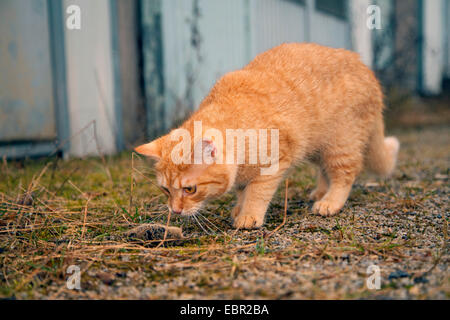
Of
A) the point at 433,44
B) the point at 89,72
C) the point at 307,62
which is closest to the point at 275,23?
the point at 89,72

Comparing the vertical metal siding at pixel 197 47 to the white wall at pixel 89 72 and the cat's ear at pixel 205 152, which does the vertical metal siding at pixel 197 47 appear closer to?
the white wall at pixel 89 72

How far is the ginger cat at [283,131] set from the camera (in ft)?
6.05

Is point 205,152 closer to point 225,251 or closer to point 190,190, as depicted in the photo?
point 190,190

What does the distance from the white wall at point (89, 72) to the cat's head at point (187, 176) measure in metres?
2.12

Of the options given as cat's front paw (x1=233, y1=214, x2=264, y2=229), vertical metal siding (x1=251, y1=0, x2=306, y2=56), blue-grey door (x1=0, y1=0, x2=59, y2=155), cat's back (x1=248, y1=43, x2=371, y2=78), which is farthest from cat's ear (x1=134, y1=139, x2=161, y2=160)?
vertical metal siding (x1=251, y1=0, x2=306, y2=56)

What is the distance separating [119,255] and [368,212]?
1.22 meters

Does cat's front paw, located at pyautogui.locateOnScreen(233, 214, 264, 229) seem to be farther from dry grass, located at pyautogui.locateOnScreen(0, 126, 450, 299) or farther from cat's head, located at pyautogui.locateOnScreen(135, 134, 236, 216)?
cat's head, located at pyautogui.locateOnScreen(135, 134, 236, 216)

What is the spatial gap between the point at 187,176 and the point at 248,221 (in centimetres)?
35

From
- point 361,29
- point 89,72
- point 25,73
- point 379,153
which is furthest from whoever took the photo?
point 361,29

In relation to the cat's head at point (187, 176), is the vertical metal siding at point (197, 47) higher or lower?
higher

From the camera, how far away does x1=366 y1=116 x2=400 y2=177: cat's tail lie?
8.21 feet

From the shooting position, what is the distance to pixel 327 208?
2.11 meters

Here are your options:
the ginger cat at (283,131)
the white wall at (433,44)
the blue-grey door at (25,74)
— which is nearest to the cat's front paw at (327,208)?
the ginger cat at (283,131)
